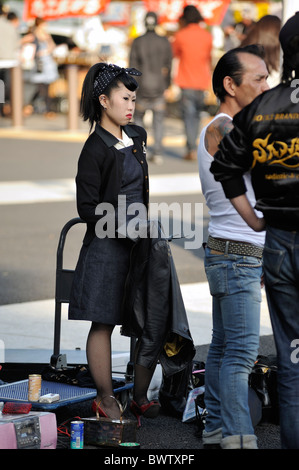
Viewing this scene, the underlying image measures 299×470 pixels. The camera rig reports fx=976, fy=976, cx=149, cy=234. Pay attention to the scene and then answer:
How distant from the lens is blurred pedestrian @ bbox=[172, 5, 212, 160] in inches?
616

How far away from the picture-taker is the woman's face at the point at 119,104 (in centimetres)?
464

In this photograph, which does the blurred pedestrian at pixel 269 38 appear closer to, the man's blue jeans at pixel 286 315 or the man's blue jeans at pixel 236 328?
the man's blue jeans at pixel 236 328

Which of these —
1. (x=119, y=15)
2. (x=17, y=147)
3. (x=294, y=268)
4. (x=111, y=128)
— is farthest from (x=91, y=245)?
(x=119, y=15)

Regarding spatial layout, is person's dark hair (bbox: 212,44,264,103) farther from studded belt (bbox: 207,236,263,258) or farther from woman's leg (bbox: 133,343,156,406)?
Result: woman's leg (bbox: 133,343,156,406)

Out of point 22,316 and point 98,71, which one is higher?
point 98,71

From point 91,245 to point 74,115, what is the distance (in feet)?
52.0

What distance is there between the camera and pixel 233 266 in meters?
4.04

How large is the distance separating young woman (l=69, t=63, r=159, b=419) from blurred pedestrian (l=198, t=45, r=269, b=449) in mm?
533

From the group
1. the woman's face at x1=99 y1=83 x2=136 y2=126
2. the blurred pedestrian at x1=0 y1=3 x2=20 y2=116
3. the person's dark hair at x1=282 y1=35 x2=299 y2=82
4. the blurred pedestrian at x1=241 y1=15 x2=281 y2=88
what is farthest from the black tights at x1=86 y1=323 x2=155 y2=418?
the blurred pedestrian at x1=0 y1=3 x2=20 y2=116

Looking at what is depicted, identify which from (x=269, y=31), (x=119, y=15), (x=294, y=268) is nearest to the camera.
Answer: (x=294, y=268)

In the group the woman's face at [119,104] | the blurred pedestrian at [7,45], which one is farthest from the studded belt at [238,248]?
the blurred pedestrian at [7,45]

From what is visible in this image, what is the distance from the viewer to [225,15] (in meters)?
28.0

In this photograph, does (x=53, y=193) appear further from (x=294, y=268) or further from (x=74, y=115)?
(x=294, y=268)

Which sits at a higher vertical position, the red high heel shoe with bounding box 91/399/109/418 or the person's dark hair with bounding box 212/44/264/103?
the person's dark hair with bounding box 212/44/264/103
